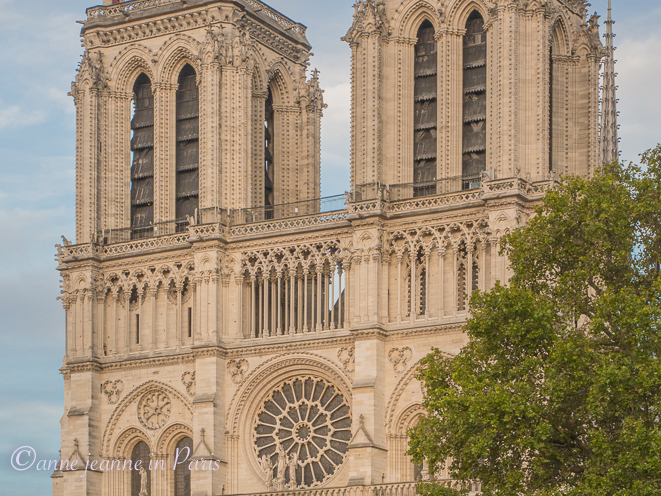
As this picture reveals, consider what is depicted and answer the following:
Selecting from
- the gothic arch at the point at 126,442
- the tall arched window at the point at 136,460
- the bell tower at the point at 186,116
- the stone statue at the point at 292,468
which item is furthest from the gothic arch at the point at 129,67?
the stone statue at the point at 292,468

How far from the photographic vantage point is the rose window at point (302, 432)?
2259 inches

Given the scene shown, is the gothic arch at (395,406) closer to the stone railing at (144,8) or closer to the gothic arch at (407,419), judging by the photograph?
the gothic arch at (407,419)

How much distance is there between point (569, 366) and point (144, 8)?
30176 mm

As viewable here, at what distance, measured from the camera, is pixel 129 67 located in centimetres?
6412

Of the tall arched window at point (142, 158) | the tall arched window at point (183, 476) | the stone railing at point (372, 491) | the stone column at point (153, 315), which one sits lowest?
the stone railing at point (372, 491)

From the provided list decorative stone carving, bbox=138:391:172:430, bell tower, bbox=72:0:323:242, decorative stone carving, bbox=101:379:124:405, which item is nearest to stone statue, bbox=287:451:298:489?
decorative stone carving, bbox=138:391:172:430

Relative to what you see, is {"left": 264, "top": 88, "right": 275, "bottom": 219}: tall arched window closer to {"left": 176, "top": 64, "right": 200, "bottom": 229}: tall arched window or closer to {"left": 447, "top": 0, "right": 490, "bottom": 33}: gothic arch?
{"left": 176, "top": 64, "right": 200, "bottom": 229}: tall arched window

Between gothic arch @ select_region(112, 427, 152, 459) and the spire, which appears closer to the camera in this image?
gothic arch @ select_region(112, 427, 152, 459)

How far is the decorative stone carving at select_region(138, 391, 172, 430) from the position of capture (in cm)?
6031

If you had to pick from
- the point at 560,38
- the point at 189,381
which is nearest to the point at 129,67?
the point at 189,381

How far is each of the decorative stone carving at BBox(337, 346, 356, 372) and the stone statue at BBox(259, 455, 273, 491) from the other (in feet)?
14.2

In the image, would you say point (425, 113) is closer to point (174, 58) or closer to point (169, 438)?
point (174, 58)

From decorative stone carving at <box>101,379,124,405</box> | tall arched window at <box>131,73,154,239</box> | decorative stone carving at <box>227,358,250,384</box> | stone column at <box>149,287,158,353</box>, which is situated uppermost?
tall arched window at <box>131,73,154,239</box>

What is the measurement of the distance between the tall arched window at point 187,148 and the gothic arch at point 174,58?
0.61 metres
